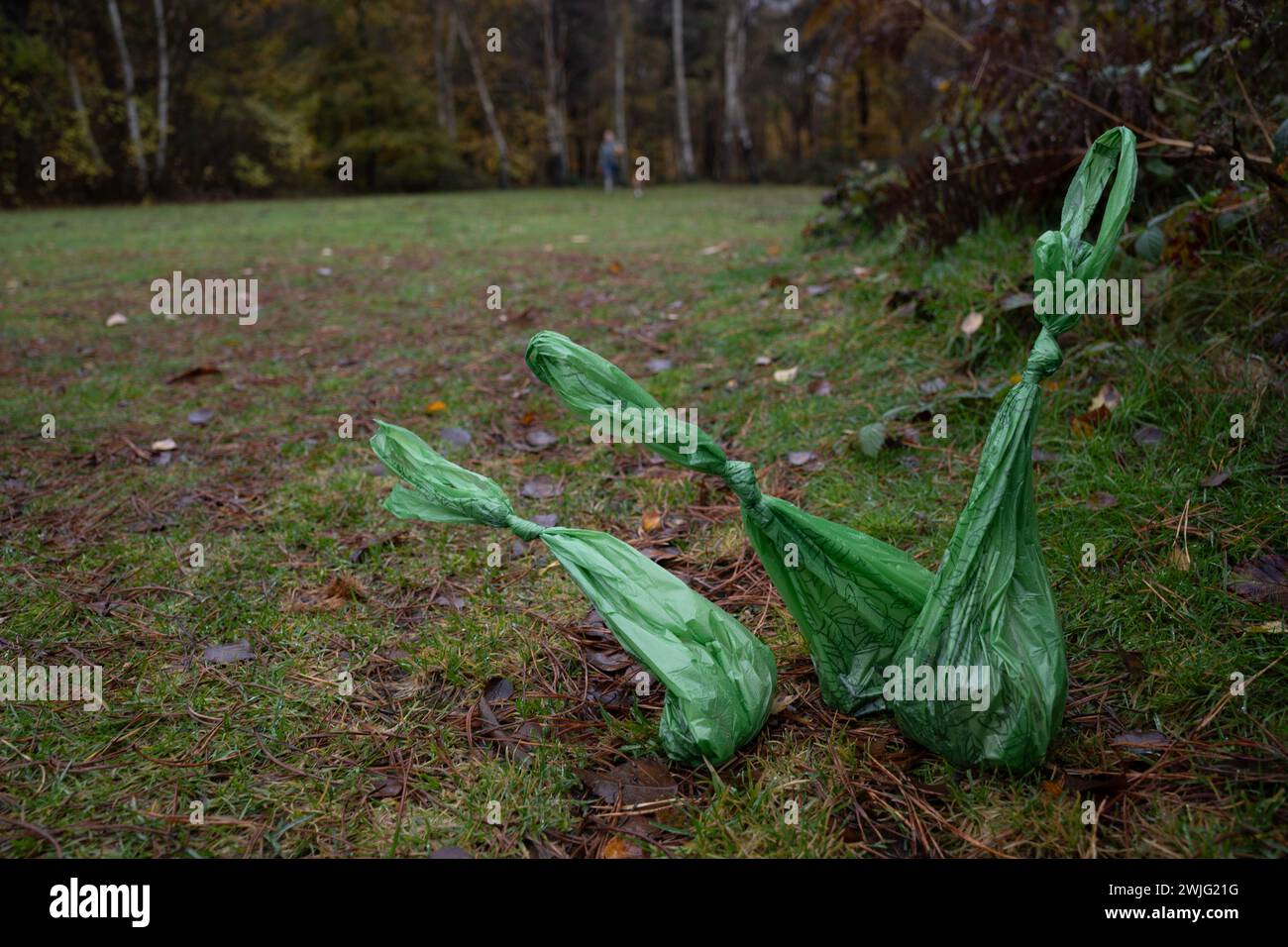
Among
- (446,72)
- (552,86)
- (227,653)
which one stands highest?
(446,72)

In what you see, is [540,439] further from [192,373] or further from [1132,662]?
[1132,662]

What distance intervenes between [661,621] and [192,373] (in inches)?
145

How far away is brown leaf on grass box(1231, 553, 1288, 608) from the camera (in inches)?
73.9

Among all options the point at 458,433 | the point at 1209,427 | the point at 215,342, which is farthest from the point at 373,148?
the point at 1209,427

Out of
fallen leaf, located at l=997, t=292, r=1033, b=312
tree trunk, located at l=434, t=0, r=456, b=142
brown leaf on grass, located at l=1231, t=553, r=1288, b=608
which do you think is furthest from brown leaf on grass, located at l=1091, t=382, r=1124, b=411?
tree trunk, located at l=434, t=0, r=456, b=142

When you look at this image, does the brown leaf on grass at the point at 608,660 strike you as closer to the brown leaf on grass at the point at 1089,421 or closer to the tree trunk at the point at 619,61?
the brown leaf on grass at the point at 1089,421

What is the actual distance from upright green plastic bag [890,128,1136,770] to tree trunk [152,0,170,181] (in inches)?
773

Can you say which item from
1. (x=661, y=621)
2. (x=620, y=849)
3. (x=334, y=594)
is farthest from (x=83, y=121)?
(x=620, y=849)

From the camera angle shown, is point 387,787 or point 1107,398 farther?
point 1107,398

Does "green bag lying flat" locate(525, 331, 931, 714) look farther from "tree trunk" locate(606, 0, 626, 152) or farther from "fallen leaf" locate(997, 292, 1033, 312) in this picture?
"tree trunk" locate(606, 0, 626, 152)

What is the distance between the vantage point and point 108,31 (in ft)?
58.4

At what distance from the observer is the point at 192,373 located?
4.32 m
